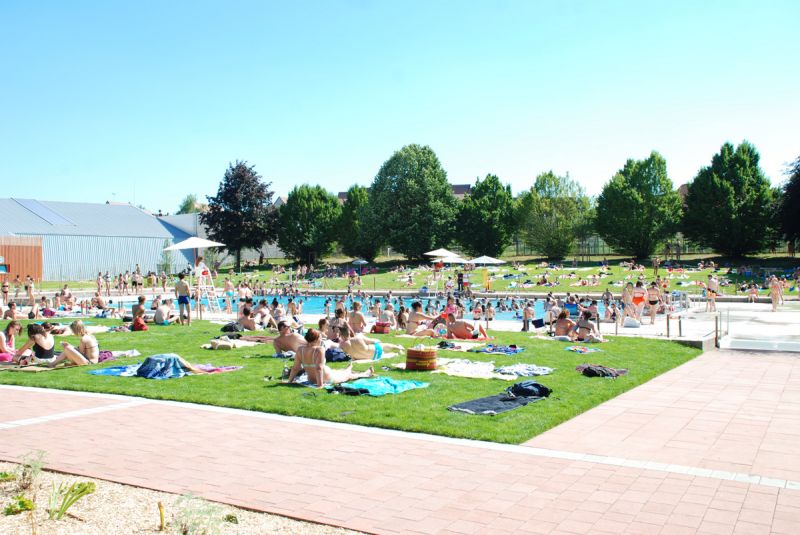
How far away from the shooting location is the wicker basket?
1181cm

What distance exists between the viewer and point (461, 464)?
649 centimetres

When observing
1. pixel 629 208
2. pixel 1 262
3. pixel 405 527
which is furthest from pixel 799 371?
pixel 629 208

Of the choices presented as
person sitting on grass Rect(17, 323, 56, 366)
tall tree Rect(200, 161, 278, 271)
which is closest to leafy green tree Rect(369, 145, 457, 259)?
tall tree Rect(200, 161, 278, 271)

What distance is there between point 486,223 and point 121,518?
57607 mm

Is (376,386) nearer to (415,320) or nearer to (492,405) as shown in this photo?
(492,405)

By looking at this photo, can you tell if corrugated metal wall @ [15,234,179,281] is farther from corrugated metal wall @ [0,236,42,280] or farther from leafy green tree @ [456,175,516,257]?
leafy green tree @ [456,175,516,257]

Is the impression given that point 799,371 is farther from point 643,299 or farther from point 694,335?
point 643,299

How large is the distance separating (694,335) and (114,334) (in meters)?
15.1

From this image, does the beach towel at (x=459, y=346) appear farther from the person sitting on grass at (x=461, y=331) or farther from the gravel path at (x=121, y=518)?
the gravel path at (x=121, y=518)

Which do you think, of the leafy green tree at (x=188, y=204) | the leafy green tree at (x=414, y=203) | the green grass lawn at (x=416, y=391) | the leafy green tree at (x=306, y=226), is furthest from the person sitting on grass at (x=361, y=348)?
the leafy green tree at (x=188, y=204)

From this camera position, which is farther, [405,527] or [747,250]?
[747,250]

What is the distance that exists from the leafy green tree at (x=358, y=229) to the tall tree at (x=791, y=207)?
106 feet

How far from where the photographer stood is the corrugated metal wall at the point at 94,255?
5088 cm

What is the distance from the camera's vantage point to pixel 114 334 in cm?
1781
